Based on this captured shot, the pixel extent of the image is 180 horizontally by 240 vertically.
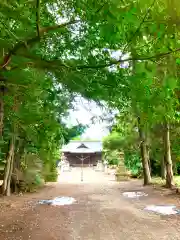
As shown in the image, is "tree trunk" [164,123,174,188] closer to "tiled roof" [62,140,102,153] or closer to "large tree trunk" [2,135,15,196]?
"large tree trunk" [2,135,15,196]

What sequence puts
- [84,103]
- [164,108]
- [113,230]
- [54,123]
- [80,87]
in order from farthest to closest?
[54,123] → [113,230] → [84,103] → [80,87] → [164,108]

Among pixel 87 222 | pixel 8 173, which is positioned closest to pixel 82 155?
pixel 8 173

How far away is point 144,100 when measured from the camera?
365 cm

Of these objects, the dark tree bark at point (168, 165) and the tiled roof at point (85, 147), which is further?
the tiled roof at point (85, 147)

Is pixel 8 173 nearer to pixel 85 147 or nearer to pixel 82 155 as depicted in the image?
pixel 82 155

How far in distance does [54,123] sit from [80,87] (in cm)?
442

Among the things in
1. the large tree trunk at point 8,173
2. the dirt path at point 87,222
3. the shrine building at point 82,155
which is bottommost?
the dirt path at point 87,222

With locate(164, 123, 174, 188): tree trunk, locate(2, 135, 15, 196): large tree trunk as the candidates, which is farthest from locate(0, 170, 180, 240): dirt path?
locate(164, 123, 174, 188): tree trunk

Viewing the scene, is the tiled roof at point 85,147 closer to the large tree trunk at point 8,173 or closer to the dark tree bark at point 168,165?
the large tree trunk at point 8,173

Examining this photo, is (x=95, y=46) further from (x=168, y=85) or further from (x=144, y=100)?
(x=168, y=85)

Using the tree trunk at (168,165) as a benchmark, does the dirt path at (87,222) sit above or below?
below

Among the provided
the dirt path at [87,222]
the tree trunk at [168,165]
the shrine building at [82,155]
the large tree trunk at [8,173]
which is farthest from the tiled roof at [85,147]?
the dirt path at [87,222]

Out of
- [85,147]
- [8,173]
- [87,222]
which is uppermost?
[85,147]

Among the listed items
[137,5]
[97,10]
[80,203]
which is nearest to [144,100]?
[97,10]
